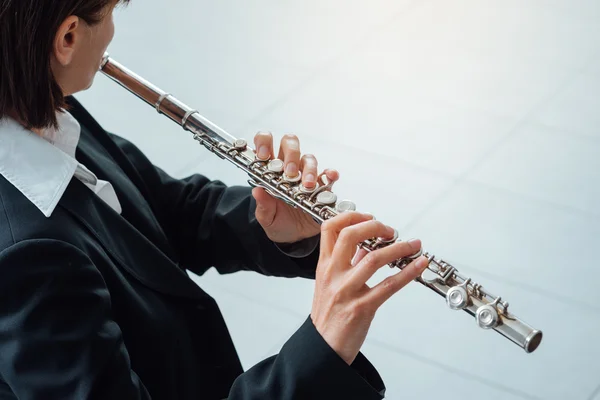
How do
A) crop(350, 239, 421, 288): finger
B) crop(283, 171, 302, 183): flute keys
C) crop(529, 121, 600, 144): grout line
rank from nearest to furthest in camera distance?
crop(350, 239, 421, 288): finger < crop(283, 171, 302, 183): flute keys < crop(529, 121, 600, 144): grout line

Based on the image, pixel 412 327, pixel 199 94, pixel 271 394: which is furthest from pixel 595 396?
pixel 199 94

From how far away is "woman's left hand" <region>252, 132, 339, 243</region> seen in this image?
128cm

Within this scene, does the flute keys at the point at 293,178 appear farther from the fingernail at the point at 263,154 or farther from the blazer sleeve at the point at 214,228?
the blazer sleeve at the point at 214,228

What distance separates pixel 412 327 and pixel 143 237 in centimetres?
123

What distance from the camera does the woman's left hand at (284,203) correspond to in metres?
1.28

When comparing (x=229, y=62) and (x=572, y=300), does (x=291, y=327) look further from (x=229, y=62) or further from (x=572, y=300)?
(x=229, y=62)

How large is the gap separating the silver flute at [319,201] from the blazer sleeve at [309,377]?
15 cm

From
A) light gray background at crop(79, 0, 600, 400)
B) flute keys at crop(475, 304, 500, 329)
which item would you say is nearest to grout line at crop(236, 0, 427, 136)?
light gray background at crop(79, 0, 600, 400)

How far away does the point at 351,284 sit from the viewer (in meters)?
1.01

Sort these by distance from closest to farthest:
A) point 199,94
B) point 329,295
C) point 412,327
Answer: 1. point 329,295
2. point 412,327
3. point 199,94

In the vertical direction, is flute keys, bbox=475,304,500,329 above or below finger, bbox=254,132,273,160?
above

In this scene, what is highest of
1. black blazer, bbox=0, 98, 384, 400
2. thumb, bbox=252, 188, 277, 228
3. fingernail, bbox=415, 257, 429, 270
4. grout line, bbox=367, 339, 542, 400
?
fingernail, bbox=415, 257, 429, 270

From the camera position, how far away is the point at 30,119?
1118 mm

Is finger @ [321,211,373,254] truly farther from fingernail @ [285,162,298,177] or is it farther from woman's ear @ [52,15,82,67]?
woman's ear @ [52,15,82,67]
